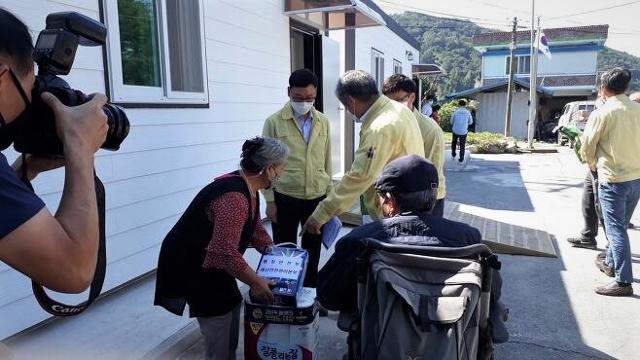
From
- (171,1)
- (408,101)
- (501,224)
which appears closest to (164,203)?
(171,1)

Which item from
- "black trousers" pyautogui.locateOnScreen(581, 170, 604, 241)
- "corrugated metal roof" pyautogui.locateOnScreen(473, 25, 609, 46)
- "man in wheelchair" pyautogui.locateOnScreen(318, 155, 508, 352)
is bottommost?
"black trousers" pyautogui.locateOnScreen(581, 170, 604, 241)

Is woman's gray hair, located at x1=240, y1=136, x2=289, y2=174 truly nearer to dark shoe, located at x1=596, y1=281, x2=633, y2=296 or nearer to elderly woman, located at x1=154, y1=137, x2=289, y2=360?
elderly woman, located at x1=154, y1=137, x2=289, y2=360

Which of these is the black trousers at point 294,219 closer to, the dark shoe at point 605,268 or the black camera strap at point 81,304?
the black camera strap at point 81,304

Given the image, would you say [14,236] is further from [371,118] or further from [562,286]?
[562,286]

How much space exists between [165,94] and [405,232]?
2.45 m

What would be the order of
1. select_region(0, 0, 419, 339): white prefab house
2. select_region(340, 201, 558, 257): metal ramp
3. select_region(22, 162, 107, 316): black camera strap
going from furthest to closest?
select_region(340, 201, 558, 257): metal ramp < select_region(0, 0, 419, 339): white prefab house < select_region(22, 162, 107, 316): black camera strap

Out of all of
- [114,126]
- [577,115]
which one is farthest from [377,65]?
[577,115]

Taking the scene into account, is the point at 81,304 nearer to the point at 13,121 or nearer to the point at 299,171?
the point at 13,121

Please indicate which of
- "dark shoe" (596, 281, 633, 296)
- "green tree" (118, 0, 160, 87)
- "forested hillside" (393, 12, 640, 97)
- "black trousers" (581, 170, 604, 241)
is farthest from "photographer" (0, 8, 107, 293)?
"forested hillside" (393, 12, 640, 97)


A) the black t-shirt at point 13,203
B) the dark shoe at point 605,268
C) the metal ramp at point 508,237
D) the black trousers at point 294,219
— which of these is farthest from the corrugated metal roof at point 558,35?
the black t-shirt at point 13,203

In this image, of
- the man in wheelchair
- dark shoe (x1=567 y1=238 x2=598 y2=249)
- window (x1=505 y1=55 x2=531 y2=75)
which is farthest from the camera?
window (x1=505 y1=55 x2=531 y2=75)

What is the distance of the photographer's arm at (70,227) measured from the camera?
856 mm

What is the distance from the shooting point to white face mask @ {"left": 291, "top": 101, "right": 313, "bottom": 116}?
3.15 meters

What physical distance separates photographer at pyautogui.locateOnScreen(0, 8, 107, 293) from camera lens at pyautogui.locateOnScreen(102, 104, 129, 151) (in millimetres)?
75
